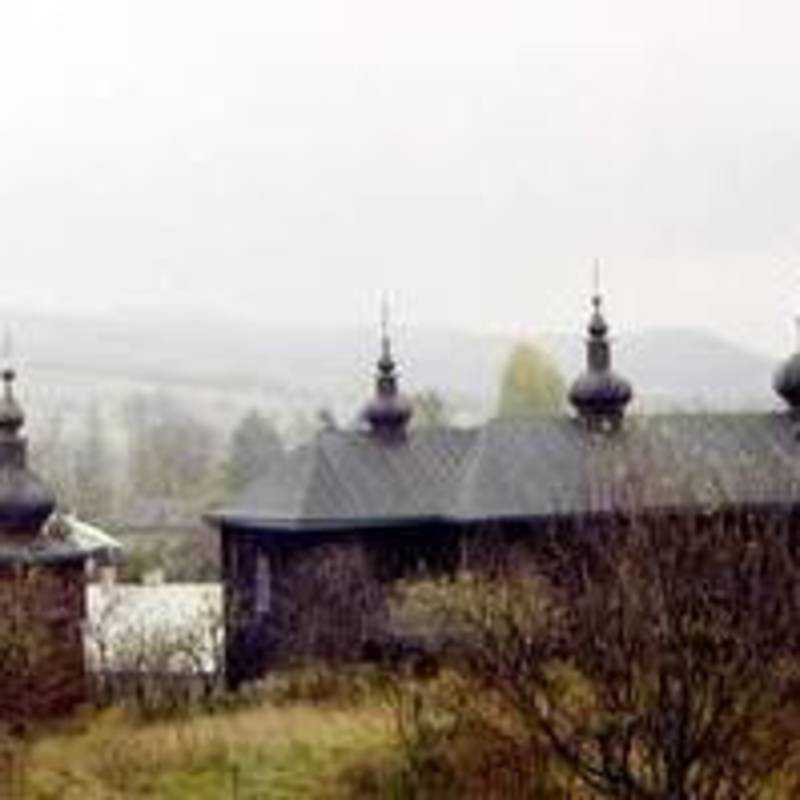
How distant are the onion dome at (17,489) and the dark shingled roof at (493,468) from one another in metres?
4.82

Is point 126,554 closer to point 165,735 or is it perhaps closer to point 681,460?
point 681,460

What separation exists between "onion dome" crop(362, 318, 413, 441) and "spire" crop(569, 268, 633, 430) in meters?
3.43

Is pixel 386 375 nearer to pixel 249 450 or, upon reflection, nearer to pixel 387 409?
pixel 387 409

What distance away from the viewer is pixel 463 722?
82.4 feet

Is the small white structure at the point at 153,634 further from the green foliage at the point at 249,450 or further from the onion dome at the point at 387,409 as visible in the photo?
the green foliage at the point at 249,450

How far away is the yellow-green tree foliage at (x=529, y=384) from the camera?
95625mm

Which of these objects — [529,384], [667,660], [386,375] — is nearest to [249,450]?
[529,384]

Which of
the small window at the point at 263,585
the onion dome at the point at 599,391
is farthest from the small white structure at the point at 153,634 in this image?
the onion dome at the point at 599,391

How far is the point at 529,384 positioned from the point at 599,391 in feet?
177

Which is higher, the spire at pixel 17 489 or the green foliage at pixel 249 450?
the spire at pixel 17 489

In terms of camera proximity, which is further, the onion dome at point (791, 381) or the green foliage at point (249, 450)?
the green foliage at point (249, 450)

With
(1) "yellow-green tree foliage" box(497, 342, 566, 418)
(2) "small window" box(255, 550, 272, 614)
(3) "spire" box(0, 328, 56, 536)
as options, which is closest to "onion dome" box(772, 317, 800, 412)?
(2) "small window" box(255, 550, 272, 614)

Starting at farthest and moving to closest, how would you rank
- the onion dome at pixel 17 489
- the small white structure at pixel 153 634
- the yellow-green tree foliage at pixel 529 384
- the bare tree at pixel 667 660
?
the yellow-green tree foliage at pixel 529 384 → the small white structure at pixel 153 634 → the onion dome at pixel 17 489 → the bare tree at pixel 667 660

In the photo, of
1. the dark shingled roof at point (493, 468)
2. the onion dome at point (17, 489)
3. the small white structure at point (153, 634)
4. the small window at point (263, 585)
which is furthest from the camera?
the small window at point (263, 585)
